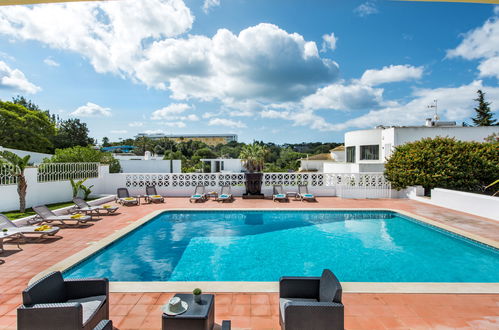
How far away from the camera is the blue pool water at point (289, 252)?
19.0ft

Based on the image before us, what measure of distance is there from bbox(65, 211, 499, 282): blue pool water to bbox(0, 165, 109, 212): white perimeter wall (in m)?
5.70

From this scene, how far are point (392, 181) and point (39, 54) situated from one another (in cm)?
1988

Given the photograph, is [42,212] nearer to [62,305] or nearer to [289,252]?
[62,305]

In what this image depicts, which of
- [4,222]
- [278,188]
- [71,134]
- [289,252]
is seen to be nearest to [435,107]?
[278,188]

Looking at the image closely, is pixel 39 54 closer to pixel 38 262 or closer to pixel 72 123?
pixel 38 262

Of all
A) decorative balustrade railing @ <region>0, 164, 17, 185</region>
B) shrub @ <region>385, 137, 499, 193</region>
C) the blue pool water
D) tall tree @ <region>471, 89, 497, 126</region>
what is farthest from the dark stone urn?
tall tree @ <region>471, 89, 497, 126</region>

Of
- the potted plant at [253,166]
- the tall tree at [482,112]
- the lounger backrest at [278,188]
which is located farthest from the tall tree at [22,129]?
the tall tree at [482,112]

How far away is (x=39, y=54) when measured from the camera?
1324 cm

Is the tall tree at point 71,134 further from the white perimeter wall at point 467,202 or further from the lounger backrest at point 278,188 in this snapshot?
the white perimeter wall at point 467,202

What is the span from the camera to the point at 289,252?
731cm

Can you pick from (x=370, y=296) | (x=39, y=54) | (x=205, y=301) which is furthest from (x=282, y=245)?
(x=39, y=54)

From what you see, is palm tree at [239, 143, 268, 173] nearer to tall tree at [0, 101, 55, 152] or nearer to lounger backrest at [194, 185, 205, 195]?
lounger backrest at [194, 185, 205, 195]

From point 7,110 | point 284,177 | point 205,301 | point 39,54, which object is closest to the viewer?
point 205,301

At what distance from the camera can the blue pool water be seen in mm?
5797
